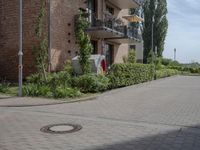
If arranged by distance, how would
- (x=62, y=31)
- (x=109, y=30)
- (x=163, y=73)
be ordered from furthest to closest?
Result: (x=163, y=73) → (x=109, y=30) → (x=62, y=31)

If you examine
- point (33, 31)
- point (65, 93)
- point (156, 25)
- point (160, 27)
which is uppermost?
point (156, 25)

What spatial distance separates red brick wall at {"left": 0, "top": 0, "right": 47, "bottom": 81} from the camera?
21312 mm

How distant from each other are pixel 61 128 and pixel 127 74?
41.5 feet

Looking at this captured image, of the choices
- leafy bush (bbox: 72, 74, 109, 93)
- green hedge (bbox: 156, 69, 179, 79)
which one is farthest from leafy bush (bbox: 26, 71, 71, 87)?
green hedge (bbox: 156, 69, 179, 79)

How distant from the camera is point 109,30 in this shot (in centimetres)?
2512

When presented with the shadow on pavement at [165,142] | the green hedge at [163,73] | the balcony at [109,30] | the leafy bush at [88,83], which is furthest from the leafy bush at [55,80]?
the green hedge at [163,73]

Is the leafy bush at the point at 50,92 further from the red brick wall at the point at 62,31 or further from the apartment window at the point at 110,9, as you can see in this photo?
the apartment window at the point at 110,9

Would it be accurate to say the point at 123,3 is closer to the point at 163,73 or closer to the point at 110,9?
the point at 110,9

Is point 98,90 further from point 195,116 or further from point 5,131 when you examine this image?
point 5,131

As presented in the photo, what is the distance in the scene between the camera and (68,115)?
1068 centimetres

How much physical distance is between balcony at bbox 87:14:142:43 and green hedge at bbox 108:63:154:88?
11.4 ft

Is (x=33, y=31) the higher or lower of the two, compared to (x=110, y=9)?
lower

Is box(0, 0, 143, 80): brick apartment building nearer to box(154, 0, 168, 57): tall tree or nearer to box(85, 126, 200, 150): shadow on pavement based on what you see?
box(85, 126, 200, 150): shadow on pavement

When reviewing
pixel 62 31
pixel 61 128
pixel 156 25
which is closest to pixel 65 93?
pixel 61 128
